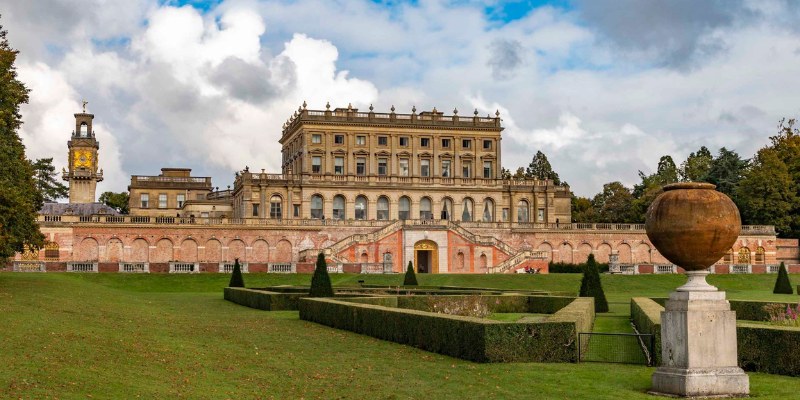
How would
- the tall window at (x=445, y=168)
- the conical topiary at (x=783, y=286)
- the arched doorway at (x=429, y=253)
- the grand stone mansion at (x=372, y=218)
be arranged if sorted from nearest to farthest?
the conical topiary at (x=783, y=286)
the grand stone mansion at (x=372, y=218)
the arched doorway at (x=429, y=253)
the tall window at (x=445, y=168)

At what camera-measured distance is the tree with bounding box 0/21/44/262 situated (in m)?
35.1

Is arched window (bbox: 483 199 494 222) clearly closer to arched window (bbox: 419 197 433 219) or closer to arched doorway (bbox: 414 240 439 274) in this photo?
arched window (bbox: 419 197 433 219)

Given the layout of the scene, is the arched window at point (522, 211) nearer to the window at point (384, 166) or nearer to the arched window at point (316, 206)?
the window at point (384, 166)

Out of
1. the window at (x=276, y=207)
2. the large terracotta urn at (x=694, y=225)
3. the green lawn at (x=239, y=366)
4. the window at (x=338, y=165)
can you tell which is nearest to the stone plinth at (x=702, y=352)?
the green lawn at (x=239, y=366)

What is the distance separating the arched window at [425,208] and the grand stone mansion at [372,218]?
0.37 ft

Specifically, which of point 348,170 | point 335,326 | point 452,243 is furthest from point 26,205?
point 348,170

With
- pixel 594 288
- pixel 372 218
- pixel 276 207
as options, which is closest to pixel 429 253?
pixel 372 218

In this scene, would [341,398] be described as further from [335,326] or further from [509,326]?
[335,326]

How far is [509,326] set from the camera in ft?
65.9

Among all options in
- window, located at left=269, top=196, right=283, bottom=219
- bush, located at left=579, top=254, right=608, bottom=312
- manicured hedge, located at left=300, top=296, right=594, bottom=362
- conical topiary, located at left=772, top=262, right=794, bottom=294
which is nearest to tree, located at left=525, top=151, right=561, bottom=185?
window, located at left=269, top=196, right=283, bottom=219

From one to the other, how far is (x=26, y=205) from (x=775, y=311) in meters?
27.9

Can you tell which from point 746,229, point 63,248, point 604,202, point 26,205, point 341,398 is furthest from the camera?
point 604,202

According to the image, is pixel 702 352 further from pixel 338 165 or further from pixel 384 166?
pixel 384 166

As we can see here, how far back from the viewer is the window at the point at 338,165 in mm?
87688
